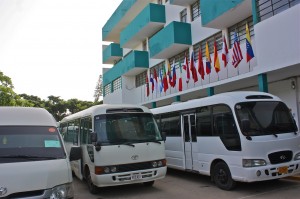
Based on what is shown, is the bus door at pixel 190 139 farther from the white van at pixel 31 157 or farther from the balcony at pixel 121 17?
the balcony at pixel 121 17

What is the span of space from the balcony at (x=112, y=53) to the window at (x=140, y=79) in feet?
15.8

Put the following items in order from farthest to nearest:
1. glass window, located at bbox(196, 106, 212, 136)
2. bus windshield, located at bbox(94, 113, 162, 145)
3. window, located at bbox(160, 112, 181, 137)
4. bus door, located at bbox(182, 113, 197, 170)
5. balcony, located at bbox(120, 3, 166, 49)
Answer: balcony, located at bbox(120, 3, 166, 49) → window, located at bbox(160, 112, 181, 137) → bus door, located at bbox(182, 113, 197, 170) → glass window, located at bbox(196, 106, 212, 136) → bus windshield, located at bbox(94, 113, 162, 145)

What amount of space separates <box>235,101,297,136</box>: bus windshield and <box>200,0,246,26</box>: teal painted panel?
274 inches

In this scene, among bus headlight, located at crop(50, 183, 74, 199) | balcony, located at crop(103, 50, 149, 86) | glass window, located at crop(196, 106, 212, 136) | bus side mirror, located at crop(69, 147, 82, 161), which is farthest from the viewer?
balcony, located at crop(103, 50, 149, 86)

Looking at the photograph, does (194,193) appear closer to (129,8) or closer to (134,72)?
(134,72)

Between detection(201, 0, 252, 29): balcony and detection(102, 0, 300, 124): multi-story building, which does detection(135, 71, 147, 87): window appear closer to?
detection(102, 0, 300, 124): multi-story building

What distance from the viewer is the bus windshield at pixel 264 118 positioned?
8.29 metres

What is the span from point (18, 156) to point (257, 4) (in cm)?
1105

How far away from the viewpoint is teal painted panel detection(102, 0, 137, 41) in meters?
29.0

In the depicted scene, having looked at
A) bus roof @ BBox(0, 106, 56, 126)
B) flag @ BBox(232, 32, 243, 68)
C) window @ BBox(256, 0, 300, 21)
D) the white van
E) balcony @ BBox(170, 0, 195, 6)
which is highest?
balcony @ BBox(170, 0, 195, 6)

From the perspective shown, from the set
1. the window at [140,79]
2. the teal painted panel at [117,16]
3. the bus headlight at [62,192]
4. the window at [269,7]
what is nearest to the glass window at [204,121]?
the window at [269,7]

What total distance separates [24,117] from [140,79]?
23.5 meters

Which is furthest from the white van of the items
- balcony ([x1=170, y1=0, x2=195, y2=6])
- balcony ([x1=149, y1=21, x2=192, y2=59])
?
balcony ([x1=170, y1=0, x2=195, y2=6])

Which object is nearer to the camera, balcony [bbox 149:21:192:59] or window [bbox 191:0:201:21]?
balcony [bbox 149:21:192:59]
